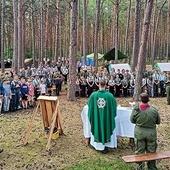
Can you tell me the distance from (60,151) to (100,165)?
51.0 inches

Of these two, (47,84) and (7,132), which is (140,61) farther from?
(7,132)

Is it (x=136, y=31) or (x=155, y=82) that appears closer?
(x=155, y=82)

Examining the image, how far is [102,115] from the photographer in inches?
268

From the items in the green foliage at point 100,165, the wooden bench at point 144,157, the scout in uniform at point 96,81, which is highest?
the scout in uniform at point 96,81

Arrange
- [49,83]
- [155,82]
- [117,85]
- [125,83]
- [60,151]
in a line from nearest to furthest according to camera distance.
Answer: [60,151] → [49,83] → [117,85] → [125,83] → [155,82]

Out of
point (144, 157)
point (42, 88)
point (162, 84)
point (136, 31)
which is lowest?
point (144, 157)

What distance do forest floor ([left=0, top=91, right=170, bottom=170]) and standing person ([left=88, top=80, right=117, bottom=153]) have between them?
0.42m

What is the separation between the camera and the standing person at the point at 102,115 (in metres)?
6.78

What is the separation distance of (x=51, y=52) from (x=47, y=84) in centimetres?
2460

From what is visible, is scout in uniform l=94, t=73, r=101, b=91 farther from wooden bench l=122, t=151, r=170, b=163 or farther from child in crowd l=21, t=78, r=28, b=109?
wooden bench l=122, t=151, r=170, b=163

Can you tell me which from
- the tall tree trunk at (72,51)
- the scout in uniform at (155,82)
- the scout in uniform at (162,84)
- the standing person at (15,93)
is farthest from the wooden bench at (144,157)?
the scout in uniform at (162,84)

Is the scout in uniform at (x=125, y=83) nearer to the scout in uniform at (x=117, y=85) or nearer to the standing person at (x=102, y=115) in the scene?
the scout in uniform at (x=117, y=85)

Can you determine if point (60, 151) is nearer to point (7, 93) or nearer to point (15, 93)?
point (7, 93)

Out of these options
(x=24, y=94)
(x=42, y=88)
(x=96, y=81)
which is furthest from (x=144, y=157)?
(x=96, y=81)
